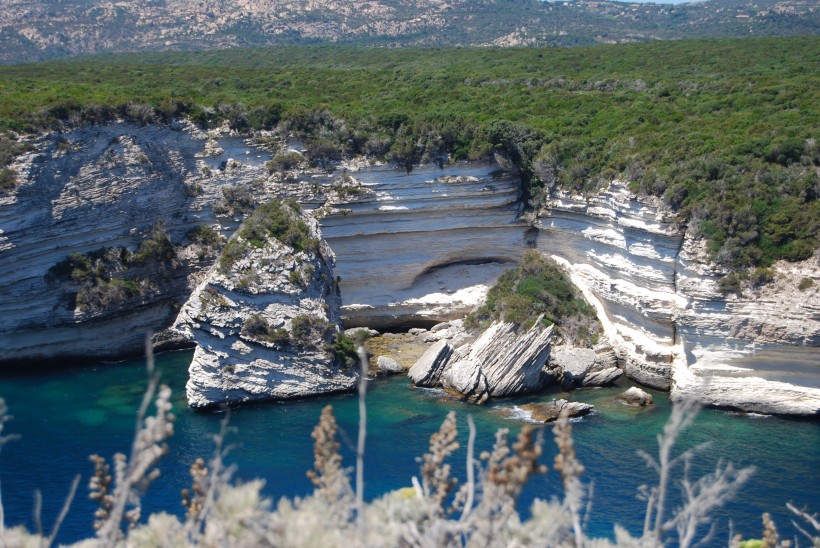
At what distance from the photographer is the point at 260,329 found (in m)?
28.0

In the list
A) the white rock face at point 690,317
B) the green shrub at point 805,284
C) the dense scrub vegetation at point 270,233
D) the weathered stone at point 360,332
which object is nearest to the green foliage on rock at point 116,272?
the dense scrub vegetation at point 270,233

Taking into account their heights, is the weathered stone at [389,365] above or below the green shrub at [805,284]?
below

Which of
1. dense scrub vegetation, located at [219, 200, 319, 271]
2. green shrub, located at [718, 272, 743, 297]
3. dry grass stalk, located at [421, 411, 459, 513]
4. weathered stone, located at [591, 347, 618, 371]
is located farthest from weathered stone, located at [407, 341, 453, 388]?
dry grass stalk, located at [421, 411, 459, 513]

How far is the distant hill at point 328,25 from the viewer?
84.9 meters

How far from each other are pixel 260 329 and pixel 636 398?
525 inches

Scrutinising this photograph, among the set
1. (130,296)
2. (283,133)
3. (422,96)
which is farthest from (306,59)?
(130,296)

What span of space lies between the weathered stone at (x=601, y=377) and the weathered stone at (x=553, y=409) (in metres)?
2.27

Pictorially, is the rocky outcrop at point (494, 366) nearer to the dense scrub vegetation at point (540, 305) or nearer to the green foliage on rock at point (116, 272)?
the dense scrub vegetation at point (540, 305)

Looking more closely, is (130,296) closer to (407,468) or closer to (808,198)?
(407,468)

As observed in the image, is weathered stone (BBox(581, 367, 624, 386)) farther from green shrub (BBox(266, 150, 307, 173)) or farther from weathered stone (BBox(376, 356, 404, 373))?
green shrub (BBox(266, 150, 307, 173))

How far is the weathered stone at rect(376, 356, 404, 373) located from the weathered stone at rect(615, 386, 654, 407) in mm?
8275

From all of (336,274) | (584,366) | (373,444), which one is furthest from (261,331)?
(584,366)

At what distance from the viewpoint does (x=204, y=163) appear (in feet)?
111

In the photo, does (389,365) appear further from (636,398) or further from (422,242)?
(636,398)
